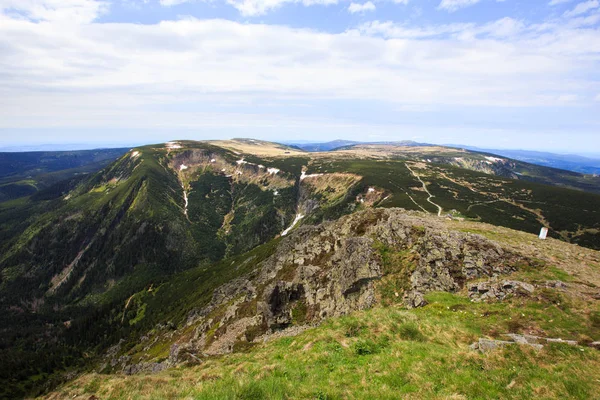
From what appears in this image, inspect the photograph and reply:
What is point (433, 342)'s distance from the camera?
1864 centimetres

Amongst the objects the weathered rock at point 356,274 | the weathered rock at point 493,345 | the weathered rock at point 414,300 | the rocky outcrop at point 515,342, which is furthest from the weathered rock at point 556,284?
the weathered rock at point 493,345

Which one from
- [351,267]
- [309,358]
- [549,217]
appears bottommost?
[549,217]

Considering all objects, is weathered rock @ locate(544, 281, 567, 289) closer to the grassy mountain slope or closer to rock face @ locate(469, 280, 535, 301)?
the grassy mountain slope

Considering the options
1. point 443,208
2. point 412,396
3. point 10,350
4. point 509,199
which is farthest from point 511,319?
point 10,350

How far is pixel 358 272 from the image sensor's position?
39688mm

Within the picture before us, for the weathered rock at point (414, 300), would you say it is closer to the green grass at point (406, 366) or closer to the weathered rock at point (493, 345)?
the green grass at point (406, 366)

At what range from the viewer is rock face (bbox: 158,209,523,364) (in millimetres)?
32156

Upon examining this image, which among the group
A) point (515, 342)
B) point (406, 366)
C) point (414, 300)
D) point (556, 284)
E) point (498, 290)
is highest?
point (515, 342)

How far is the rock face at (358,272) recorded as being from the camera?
32.2 m

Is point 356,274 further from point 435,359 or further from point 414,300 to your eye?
point 435,359

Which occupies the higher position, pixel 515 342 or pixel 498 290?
pixel 515 342

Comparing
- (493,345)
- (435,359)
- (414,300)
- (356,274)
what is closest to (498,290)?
(414,300)

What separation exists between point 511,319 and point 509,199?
18385cm

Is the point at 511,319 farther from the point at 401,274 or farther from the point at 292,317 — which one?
the point at 292,317
